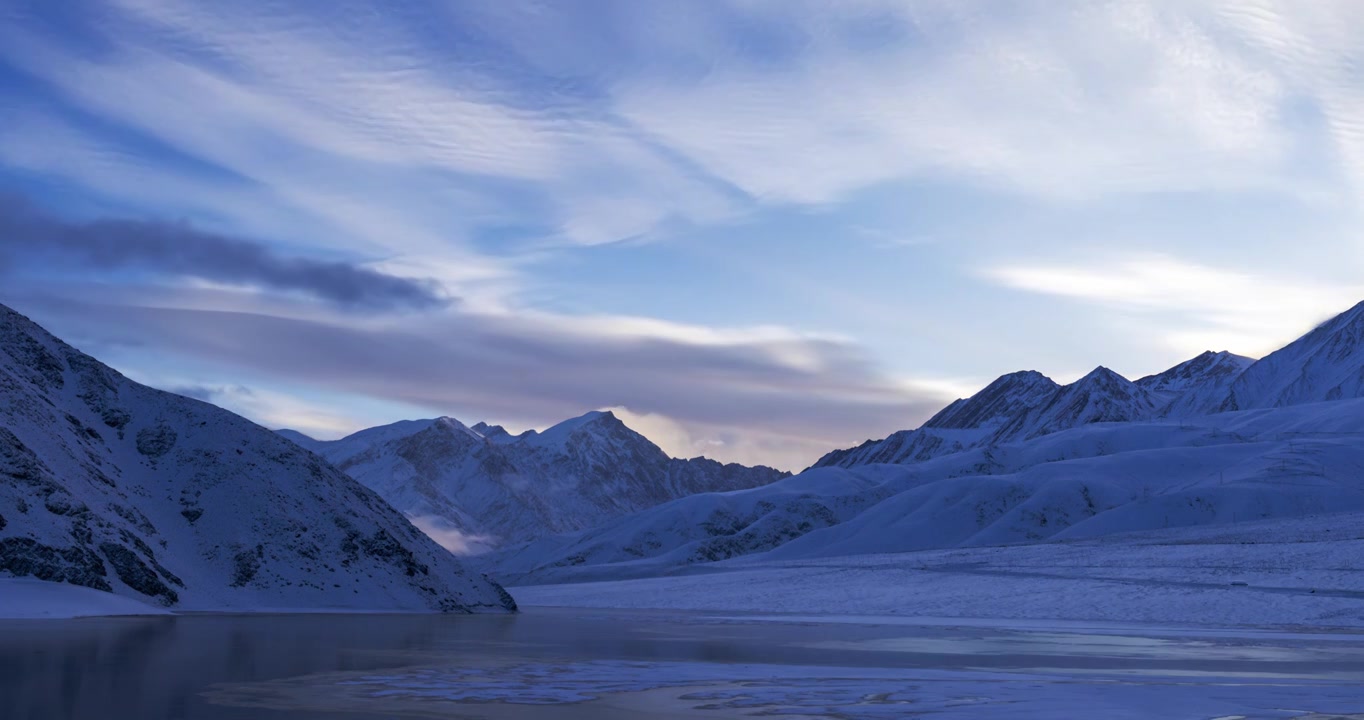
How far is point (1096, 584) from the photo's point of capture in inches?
3637

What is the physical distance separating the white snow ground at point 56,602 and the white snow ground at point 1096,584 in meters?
48.4

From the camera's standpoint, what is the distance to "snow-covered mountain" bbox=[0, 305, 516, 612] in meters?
65.4

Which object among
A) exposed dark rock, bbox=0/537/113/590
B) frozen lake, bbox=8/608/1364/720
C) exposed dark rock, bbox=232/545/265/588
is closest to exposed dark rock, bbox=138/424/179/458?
exposed dark rock, bbox=232/545/265/588

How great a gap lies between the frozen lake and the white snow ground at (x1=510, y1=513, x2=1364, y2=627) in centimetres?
2138

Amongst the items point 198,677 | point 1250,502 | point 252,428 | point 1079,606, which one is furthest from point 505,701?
point 1250,502

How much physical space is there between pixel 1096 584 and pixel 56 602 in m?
71.2

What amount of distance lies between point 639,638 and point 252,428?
171 ft

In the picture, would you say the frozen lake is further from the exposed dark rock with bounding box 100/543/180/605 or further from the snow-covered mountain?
the snow-covered mountain

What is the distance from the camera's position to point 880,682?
31.5 m

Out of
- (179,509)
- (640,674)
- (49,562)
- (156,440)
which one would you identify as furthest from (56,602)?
(640,674)

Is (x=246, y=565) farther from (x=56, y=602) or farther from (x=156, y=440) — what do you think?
(x=56, y=602)

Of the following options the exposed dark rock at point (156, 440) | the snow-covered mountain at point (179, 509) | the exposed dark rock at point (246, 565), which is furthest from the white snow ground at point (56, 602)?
the exposed dark rock at point (156, 440)

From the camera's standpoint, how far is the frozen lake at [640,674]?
81.2ft

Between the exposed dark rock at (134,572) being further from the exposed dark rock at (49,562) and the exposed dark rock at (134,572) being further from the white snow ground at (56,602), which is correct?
the exposed dark rock at (49,562)
